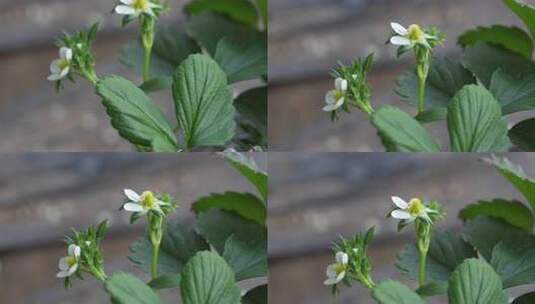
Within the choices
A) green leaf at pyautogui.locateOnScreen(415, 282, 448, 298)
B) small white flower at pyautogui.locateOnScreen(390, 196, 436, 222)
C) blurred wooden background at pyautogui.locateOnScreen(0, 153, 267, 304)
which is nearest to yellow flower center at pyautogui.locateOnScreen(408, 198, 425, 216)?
small white flower at pyautogui.locateOnScreen(390, 196, 436, 222)

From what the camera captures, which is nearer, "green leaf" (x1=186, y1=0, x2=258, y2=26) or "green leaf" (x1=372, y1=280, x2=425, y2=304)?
"green leaf" (x1=372, y1=280, x2=425, y2=304)

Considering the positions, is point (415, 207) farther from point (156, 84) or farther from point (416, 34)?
point (156, 84)

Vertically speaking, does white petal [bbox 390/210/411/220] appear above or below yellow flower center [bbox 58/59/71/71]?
below

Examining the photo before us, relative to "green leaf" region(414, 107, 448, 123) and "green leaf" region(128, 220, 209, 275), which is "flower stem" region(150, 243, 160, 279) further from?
"green leaf" region(414, 107, 448, 123)

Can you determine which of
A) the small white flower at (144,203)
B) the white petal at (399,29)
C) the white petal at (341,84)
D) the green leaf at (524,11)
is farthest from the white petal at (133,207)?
the green leaf at (524,11)

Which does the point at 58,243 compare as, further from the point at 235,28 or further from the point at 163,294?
the point at 235,28

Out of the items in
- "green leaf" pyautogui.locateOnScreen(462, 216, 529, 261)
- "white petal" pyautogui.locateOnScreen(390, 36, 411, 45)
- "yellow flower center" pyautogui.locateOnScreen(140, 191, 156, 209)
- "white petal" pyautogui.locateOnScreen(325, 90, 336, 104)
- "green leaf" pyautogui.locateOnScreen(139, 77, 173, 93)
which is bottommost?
"green leaf" pyautogui.locateOnScreen(462, 216, 529, 261)

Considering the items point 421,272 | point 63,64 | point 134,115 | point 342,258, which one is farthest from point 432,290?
point 63,64
